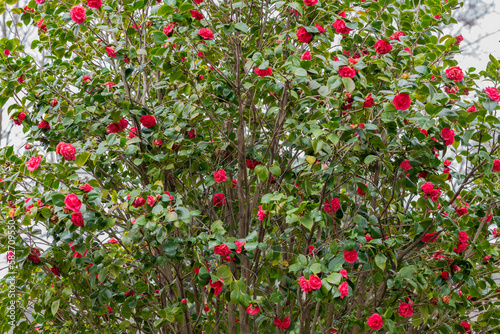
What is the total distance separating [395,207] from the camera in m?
2.17

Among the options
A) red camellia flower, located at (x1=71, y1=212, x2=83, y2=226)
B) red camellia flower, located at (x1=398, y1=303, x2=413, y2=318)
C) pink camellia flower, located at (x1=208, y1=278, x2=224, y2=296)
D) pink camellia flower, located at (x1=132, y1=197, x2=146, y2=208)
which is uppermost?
pink camellia flower, located at (x1=132, y1=197, x2=146, y2=208)

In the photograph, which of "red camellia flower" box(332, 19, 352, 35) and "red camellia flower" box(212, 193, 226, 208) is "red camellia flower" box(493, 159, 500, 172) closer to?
"red camellia flower" box(332, 19, 352, 35)

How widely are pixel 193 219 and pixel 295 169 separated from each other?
0.57 meters

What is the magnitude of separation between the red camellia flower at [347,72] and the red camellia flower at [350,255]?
25.4 inches

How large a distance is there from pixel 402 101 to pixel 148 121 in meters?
1.02

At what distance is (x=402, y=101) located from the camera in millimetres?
1386

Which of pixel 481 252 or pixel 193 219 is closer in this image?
pixel 481 252

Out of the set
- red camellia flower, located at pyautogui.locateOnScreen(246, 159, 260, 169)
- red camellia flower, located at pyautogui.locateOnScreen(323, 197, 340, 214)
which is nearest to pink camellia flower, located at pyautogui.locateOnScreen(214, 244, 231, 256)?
red camellia flower, located at pyautogui.locateOnScreen(323, 197, 340, 214)

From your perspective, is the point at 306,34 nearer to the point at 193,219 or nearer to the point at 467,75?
the point at 467,75

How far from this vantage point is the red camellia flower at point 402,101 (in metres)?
1.38

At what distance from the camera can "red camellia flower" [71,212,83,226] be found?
1.42 m

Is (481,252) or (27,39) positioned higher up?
(27,39)

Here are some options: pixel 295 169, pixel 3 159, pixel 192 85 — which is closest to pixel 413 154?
pixel 295 169

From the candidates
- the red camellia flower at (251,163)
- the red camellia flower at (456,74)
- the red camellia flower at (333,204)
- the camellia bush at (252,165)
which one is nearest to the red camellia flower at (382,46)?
the camellia bush at (252,165)
